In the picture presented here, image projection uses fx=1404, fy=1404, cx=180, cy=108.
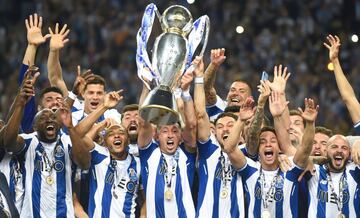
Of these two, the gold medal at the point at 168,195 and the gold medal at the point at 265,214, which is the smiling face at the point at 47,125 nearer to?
the gold medal at the point at 168,195

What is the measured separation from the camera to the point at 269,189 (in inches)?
442

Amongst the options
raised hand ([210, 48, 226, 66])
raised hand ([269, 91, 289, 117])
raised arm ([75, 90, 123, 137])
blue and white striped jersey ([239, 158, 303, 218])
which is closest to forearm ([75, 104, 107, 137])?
raised arm ([75, 90, 123, 137])

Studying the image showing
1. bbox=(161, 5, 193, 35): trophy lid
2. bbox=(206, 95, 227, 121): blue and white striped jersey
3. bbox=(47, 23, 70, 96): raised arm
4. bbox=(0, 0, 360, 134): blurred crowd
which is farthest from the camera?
bbox=(0, 0, 360, 134): blurred crowd

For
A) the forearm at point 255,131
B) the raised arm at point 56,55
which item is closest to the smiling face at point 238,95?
the forearm at point 255,131

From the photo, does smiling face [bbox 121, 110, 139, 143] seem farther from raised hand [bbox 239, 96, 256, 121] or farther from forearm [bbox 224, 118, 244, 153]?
raised hand [bbox 239, 96, 256, 121]

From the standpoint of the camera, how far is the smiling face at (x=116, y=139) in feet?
36.8

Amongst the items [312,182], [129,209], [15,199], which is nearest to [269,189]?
[312,182]

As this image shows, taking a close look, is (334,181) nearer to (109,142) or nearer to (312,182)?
(312,182)

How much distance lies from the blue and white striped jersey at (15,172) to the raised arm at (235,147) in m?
1.63

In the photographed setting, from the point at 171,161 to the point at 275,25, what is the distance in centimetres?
854

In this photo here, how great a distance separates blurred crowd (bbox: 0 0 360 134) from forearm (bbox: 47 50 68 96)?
5.54 meters

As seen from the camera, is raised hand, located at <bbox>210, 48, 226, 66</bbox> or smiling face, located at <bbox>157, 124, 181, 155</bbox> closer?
smiling face, located at <bbox>157, 124, 181, 155</bbox>

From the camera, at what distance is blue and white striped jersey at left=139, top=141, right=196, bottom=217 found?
1118 cm

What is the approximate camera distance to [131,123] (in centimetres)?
1161
